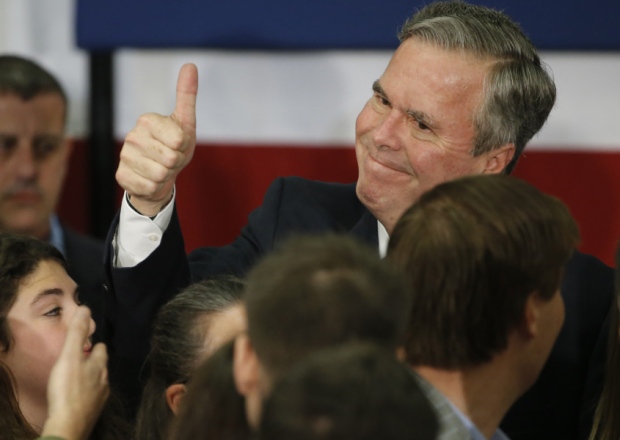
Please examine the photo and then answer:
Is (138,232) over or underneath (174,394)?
over

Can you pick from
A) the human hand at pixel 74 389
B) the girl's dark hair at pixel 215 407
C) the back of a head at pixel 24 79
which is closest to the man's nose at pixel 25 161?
the back of a head at pixel 24 79

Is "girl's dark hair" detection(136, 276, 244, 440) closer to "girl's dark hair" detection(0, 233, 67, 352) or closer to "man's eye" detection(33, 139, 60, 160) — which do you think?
"girl's dark hair" detection(0, 233, 67, 352)

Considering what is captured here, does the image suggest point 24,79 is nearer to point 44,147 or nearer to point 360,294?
point 44,147

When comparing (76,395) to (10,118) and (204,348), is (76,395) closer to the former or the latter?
(204,348)

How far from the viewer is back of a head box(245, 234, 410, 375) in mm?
833

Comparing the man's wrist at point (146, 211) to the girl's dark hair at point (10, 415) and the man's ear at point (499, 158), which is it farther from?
the man's ear at point (499, 158)

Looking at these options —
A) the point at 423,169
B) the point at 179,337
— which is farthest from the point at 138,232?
the point at 423,169

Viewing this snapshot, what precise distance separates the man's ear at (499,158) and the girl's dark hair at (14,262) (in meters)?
0.70

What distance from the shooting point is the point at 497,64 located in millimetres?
1689

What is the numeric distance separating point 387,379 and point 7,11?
196 cm

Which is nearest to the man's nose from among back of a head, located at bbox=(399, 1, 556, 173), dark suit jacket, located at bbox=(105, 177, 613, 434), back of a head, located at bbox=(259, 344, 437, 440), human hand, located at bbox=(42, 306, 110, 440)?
dark suit jacket, located at bbox=(105, 177, 613, 434)

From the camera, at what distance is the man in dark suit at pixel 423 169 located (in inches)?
61.0

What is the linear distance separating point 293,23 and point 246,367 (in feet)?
5.23

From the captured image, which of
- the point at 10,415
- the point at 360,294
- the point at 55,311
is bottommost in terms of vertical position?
the point at 10,415
